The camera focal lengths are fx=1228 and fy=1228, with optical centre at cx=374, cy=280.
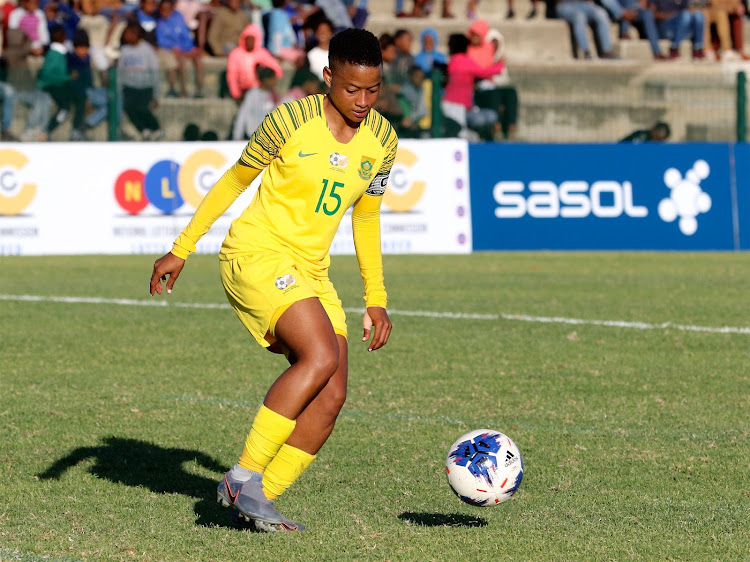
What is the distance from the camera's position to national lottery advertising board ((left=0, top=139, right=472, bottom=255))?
1783 centimetres

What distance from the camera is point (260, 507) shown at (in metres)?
4.94

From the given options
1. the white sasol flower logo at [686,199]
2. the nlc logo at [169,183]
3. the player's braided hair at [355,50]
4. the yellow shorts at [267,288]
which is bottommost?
the white sasol flower logo at [686,199]

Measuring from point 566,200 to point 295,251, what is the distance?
1396 centimetres

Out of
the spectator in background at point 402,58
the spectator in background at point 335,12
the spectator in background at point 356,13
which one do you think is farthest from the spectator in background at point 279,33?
the spectator in background at point 356,13

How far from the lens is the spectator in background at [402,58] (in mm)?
19562

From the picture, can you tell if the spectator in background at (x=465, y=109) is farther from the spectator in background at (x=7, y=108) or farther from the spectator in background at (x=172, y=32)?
the spectator in background at (x=7, y=108)

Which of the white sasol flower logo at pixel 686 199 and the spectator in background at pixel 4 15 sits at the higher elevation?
the spectator in background at pixel 4 15

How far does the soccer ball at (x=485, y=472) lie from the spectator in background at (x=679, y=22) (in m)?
24.0

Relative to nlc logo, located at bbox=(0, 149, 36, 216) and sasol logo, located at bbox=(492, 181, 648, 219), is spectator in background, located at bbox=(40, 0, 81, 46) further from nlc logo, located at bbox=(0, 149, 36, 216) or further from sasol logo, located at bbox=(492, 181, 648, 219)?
sasol logo, located at bbox=(492, 181, 648, 219)

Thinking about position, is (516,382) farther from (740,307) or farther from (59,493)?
(740,307)

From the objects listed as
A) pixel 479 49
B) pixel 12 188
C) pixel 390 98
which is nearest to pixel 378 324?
pixel 12 188

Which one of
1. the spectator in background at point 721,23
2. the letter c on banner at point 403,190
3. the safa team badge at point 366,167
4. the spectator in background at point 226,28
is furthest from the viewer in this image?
the spectator in background at point 721,23

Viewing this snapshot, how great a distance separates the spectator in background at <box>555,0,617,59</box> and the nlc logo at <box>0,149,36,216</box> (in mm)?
13765

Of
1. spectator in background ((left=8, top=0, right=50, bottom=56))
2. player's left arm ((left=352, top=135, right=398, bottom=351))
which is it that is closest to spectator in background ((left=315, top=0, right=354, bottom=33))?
spectator in background ((left=8, top=0, right=50, bottom=56))
